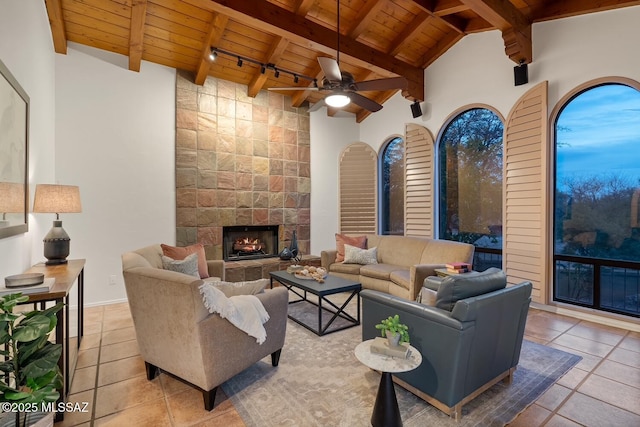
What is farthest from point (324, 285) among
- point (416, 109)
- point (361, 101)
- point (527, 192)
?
point (416, 109)

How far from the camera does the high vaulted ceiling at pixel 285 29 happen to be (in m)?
3.61

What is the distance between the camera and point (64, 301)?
81.4 inches

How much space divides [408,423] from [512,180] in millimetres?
3582

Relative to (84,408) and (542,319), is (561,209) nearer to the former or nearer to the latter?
(542,319)

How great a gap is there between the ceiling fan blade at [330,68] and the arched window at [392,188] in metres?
3.16

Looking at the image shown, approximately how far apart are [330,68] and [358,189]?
352 cm

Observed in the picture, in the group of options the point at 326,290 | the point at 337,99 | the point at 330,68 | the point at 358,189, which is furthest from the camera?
the point at 358,189

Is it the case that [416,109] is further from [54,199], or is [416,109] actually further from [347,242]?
[54,199]

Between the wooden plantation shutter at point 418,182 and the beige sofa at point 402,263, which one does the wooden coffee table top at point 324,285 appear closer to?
the beige sofa at point 402,263

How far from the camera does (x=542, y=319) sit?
3746mm

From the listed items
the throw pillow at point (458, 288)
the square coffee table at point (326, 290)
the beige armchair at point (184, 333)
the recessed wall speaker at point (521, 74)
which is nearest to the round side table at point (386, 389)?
the throw pillow at point (458, 288)

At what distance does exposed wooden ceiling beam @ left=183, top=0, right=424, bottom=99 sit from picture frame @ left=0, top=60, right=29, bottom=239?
6.00ft

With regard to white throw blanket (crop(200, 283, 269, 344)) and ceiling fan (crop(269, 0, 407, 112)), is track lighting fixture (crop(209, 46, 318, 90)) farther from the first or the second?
white throw blanket (crop(200, 283, 269, 344))

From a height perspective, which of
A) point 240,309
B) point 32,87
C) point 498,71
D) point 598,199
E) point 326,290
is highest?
point 498,71
